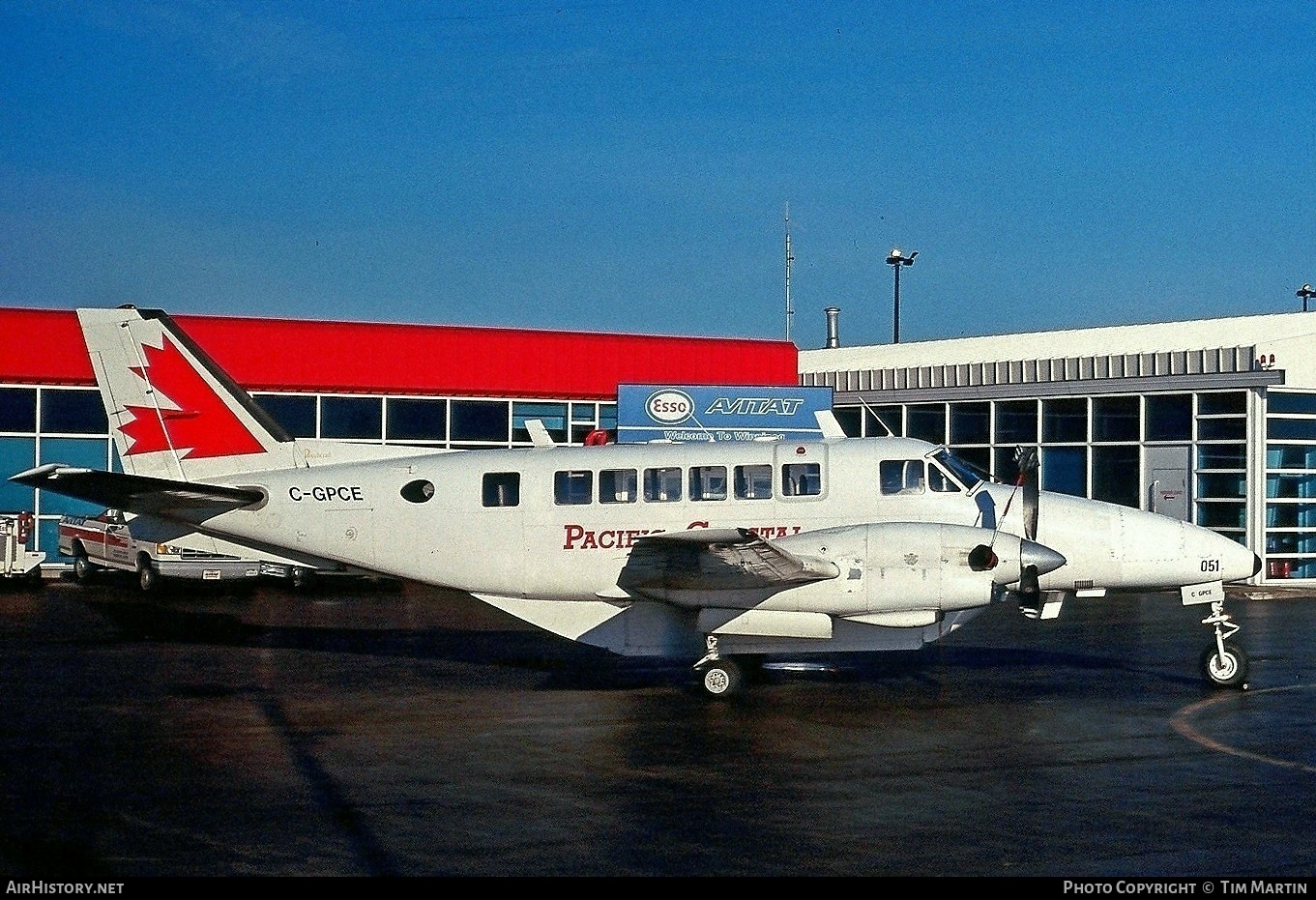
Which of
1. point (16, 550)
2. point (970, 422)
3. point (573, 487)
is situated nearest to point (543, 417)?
point (970, 422)

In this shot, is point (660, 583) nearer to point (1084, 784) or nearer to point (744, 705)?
point (744, 705)

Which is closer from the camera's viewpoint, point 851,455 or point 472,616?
point 851,455

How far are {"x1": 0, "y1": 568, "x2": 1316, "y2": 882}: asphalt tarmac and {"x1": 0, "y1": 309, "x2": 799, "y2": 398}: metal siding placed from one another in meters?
15.5

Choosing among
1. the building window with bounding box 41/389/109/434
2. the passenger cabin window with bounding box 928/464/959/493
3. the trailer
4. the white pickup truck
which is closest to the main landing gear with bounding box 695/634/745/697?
the passenger cabin window with bounding box 928/464/959/493

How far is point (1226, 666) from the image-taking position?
17188mm

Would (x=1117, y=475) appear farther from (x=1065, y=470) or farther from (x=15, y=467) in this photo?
(x=15, y=467)

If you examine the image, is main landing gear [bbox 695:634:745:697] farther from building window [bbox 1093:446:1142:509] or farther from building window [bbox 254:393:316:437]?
building window [bbox 254:393:316:437]

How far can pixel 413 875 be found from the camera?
8781 mm

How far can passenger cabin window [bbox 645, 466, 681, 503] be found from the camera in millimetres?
17938

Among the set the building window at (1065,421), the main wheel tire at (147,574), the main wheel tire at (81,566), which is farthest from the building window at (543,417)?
the building window at (1065,421)

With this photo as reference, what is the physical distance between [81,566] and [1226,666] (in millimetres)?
27044

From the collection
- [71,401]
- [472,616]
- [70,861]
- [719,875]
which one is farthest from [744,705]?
[71,401]

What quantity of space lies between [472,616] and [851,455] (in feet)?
41.0

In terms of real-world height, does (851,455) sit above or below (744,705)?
above
